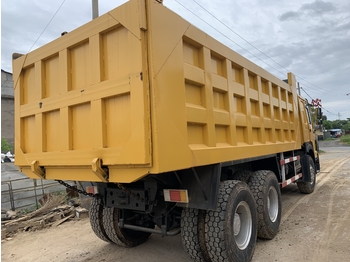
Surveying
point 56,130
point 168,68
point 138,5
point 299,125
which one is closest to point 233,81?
point 168,68

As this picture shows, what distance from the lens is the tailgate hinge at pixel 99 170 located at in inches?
103

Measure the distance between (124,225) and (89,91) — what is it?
2044mm

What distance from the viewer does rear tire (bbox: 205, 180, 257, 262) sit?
312 cm

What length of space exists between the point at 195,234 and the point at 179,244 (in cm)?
127

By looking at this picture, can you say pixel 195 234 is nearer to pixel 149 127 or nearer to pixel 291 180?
pixel 149 127

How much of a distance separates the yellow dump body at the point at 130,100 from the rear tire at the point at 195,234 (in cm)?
73

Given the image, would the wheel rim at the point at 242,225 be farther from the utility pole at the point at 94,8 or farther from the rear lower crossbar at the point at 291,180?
the utility pole at the point at 94,8

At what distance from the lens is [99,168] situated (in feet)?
8.68

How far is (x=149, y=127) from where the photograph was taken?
7.79ft

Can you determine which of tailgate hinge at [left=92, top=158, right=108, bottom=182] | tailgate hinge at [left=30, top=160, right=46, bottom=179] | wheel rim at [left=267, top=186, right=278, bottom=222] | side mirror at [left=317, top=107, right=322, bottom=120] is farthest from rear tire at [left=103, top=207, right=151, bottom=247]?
side mirror at [left=317, top=107, right=322, bottom=120]

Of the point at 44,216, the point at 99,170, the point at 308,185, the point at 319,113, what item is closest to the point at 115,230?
the point at 99,170

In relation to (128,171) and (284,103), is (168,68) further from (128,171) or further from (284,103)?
(284,103)

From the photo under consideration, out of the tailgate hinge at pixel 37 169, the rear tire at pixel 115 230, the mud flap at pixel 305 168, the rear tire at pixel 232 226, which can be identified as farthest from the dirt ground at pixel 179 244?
the tailgate hinge at pixel 37 169

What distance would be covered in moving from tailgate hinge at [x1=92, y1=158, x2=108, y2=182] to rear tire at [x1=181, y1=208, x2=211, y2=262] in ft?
3.98
